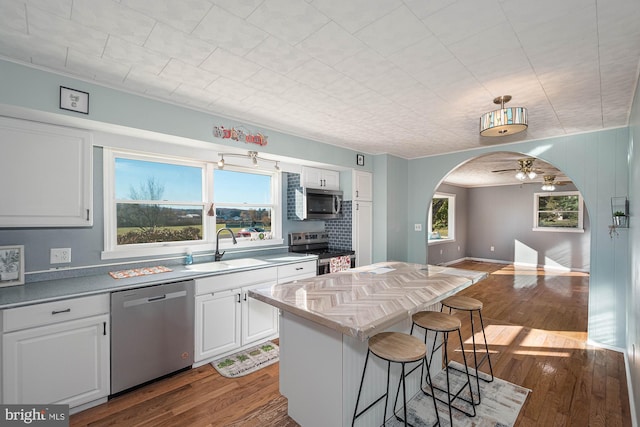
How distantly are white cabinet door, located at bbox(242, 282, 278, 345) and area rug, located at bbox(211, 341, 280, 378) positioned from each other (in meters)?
0.11

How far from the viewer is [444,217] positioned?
27.3 feet

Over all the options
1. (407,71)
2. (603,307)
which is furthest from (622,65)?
(603,307)

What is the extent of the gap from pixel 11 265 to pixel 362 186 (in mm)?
3782

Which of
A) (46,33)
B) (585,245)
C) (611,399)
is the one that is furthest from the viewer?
(585,245)

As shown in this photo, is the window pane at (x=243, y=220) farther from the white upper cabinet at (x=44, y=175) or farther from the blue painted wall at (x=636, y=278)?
the blue painted wall at (x=636, y=278)

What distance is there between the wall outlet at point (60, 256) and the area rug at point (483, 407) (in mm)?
2782

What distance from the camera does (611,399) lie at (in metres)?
2.21

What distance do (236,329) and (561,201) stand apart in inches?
338

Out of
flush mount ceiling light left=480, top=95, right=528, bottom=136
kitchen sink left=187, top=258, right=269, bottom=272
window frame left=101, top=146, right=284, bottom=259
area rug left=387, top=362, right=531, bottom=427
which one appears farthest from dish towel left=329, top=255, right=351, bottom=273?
flush mount ceiling light left=480, top=95, right=528, bottom=136

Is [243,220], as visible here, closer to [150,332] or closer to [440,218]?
[150,332]

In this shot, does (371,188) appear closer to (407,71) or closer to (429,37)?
(407,71)

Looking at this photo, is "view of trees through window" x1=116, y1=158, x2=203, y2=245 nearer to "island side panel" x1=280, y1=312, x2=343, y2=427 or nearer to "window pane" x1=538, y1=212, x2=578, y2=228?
"island side panel" x1=280, y1=312, x2=343, y2=427

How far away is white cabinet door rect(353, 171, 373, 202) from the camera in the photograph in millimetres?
4285

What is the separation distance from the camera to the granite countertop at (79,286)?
183 cm
